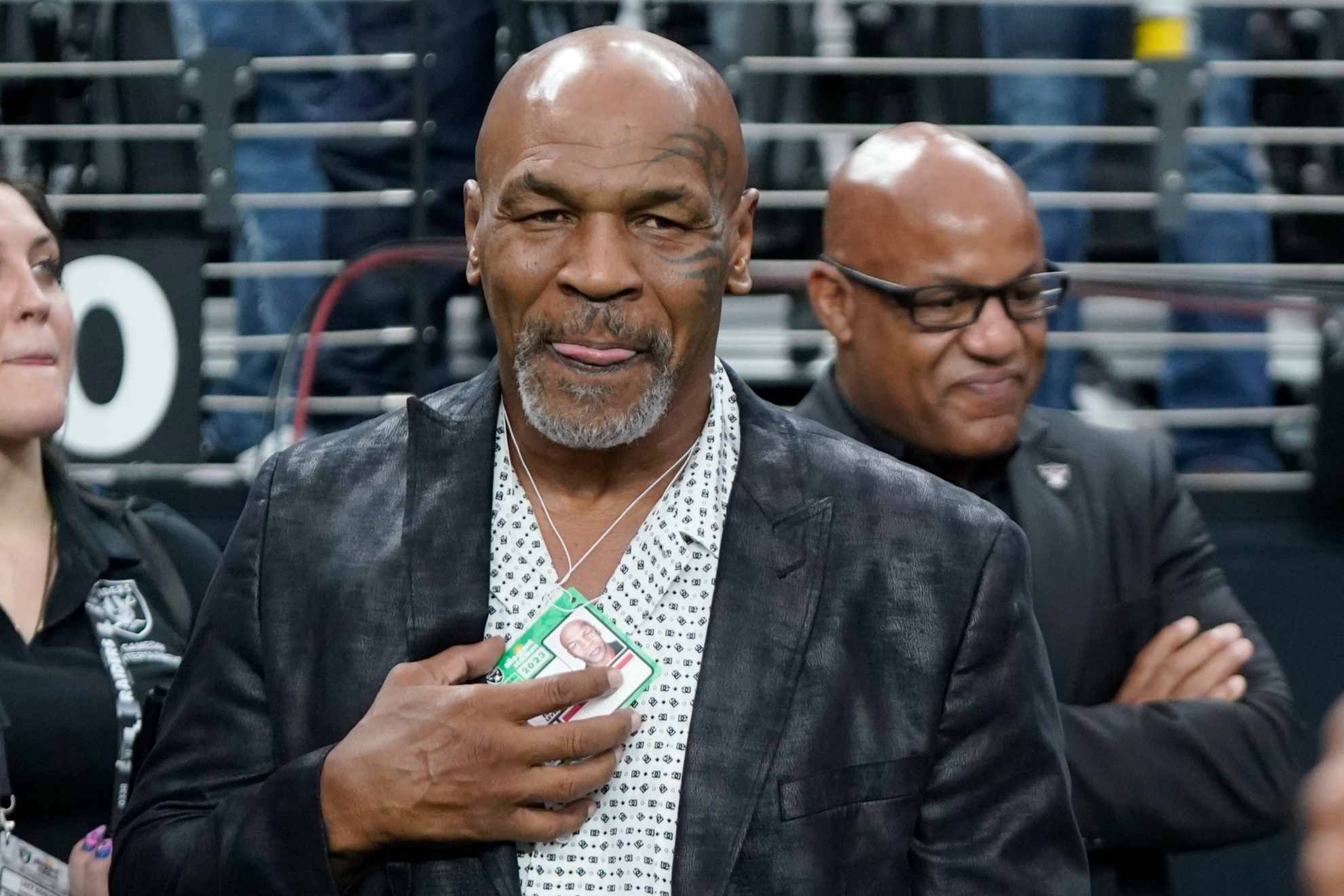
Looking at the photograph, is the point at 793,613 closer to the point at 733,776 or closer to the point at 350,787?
the point at 733,776

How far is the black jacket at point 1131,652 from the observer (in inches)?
120

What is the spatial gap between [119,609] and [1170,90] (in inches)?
133

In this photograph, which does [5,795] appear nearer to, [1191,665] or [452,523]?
[452,523]

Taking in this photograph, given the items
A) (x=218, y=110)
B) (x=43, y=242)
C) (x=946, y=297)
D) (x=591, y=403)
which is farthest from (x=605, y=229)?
(x=218, y=110)

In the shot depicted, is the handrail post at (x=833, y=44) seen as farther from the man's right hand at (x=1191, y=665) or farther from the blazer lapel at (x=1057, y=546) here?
the man's right hand at (x=1191, y=665)

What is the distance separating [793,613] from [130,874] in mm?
917

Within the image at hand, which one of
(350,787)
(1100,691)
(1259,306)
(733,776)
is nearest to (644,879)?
(733,776)

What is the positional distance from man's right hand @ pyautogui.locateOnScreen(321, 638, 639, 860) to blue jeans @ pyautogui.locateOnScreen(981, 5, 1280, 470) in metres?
3.37

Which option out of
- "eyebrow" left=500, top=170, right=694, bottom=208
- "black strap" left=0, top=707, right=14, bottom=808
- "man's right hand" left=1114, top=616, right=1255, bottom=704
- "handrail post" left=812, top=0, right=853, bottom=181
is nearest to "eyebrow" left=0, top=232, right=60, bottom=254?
"black strap" left=0, top=707, right=14, bottom=808

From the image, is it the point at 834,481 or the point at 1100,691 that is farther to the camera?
the point at 1100,691

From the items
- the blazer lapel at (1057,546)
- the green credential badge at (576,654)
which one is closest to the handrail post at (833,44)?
the blazer lapel at (1057,546)

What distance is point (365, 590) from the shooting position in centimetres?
227

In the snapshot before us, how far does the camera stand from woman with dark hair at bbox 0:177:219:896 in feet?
10.2

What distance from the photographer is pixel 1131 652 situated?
3262 millimetres
